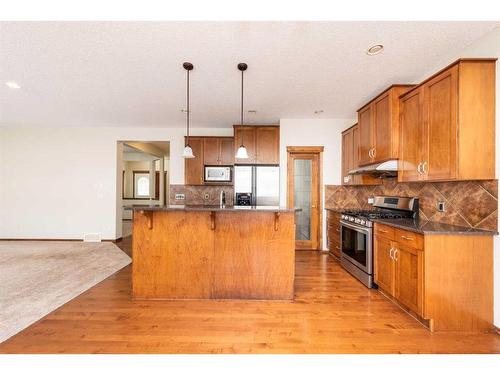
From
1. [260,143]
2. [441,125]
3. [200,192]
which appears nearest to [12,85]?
[200,192]

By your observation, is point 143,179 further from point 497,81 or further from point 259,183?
point 497,81

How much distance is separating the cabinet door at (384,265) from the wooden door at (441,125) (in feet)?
2.78

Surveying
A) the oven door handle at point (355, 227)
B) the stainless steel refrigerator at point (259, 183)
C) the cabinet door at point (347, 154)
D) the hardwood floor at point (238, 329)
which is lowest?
the hardwood floor at point (238, 329)

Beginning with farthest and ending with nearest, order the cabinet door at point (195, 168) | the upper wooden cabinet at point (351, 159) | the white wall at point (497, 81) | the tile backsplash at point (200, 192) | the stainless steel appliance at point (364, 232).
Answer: the tile backsplash at point (200, 192), the cabinet door at point (195, 168), the upper wooden cabinet at point (351, 159), the stainless steel appliance at point (364, 232), the white wall at point (497, 81)

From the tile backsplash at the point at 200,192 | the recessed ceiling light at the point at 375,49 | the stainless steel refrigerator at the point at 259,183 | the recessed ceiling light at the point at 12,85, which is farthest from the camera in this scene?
the tile backsplash at the point at 200,192

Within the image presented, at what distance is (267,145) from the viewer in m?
5.12

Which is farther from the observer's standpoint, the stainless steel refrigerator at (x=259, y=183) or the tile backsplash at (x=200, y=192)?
the tile backsplash at (x=200, y=192)

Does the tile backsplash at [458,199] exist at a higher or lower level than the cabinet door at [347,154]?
lower

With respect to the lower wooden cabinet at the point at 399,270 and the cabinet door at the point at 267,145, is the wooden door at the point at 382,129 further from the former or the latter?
the cabinet door at the point at 267,145

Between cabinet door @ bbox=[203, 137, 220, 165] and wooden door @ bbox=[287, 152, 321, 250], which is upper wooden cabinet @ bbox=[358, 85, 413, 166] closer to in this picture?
wooden door @ bbox=[287, 152, 321, 250]

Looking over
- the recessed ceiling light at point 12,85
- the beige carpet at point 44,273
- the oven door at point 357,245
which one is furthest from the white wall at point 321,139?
the recessed ceiling light at point 12,85

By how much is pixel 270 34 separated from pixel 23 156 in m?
6.43

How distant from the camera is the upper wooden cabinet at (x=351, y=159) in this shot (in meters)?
4.16

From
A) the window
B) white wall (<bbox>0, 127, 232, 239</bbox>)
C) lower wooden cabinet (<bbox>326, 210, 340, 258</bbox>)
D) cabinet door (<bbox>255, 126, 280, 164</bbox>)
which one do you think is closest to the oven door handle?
lower wooden cabinet (<bbox>326, 210, 340, 258</bbox>)
